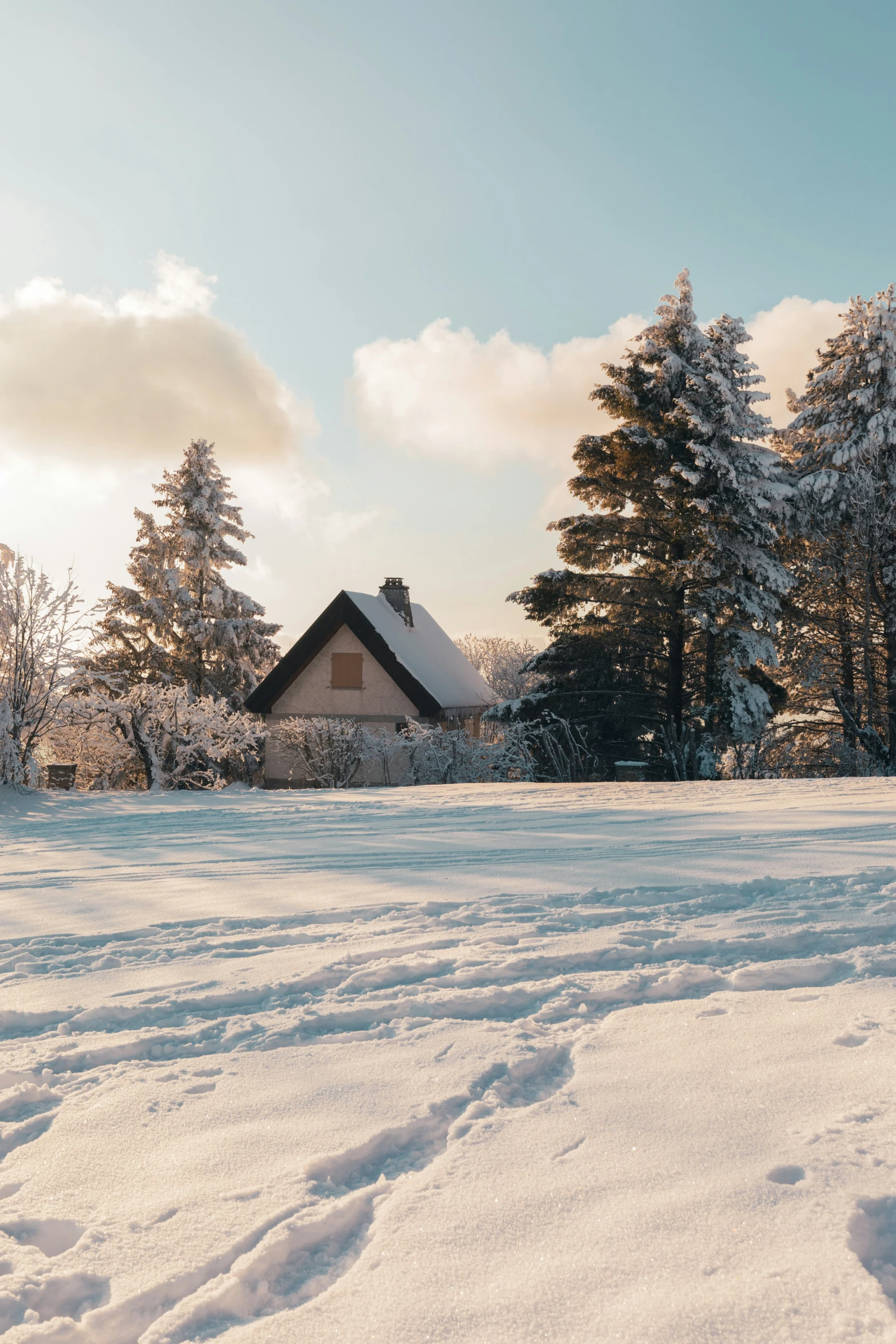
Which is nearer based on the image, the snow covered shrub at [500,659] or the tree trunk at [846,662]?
the tree trunk at [846,662]

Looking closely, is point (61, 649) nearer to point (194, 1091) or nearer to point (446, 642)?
point (194, 1091)

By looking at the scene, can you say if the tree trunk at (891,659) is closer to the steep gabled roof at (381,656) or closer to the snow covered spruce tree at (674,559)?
the snow covered spruce tree at (674,559)

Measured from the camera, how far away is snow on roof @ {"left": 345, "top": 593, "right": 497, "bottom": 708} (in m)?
23.0

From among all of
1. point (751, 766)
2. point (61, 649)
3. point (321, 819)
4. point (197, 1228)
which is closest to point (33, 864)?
point (321, 819)

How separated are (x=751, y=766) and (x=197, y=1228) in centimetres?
1347

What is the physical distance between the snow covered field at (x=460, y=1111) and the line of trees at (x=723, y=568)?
12390mm

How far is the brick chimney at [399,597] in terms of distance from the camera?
85.8ft

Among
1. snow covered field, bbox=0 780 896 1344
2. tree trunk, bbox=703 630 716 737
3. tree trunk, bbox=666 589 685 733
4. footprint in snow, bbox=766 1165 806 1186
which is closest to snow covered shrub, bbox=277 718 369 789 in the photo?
tree trunk, bbox=666 589 685 733

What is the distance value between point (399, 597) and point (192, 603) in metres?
6.47

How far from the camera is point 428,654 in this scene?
83.7ft

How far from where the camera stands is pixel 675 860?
4621mm

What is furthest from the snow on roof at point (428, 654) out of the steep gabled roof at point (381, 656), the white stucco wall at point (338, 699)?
the white stucco wall at point (338, 699)

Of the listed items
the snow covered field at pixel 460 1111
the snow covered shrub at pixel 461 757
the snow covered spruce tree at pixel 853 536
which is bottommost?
the snow covered field at pixel 460 1111

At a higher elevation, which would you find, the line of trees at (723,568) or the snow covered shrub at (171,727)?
the line of trees at (723,568)
